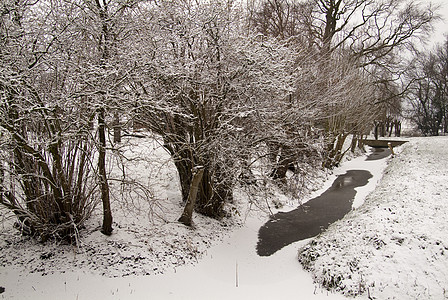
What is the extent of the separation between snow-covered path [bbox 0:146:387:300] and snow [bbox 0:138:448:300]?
0.06 ft

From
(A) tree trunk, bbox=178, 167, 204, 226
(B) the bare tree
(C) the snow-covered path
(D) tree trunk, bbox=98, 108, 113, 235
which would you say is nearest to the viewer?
(C) the snow-covered path

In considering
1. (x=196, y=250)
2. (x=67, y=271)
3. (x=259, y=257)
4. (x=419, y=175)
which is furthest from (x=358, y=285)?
(x=419, y=175)

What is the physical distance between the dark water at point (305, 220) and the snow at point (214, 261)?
0.41 meters

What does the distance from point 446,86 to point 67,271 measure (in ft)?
151

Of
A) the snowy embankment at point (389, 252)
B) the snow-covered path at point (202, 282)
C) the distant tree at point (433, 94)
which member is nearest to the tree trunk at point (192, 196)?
the snow-covered path at point (202, 282)

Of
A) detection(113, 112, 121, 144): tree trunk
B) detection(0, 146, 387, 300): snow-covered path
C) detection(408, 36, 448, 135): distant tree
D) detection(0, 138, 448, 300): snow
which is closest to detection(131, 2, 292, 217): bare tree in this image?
detection(113, 112, 121, 144): tree trunk

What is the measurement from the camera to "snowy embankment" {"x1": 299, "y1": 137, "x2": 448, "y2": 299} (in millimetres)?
4938

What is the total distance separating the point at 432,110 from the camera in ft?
133

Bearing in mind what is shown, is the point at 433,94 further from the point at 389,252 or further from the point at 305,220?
the point at 389,252

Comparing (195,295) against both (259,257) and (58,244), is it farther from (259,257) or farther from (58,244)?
(58,244)

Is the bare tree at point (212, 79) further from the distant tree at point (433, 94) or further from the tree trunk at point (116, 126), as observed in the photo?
the distant tree at point (433, 94)

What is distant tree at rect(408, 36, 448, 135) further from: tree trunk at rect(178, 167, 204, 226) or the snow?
tree trunk at rect(178, 167, 204, 226)

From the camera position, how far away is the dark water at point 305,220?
807cm

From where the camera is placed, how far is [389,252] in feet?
18.3
